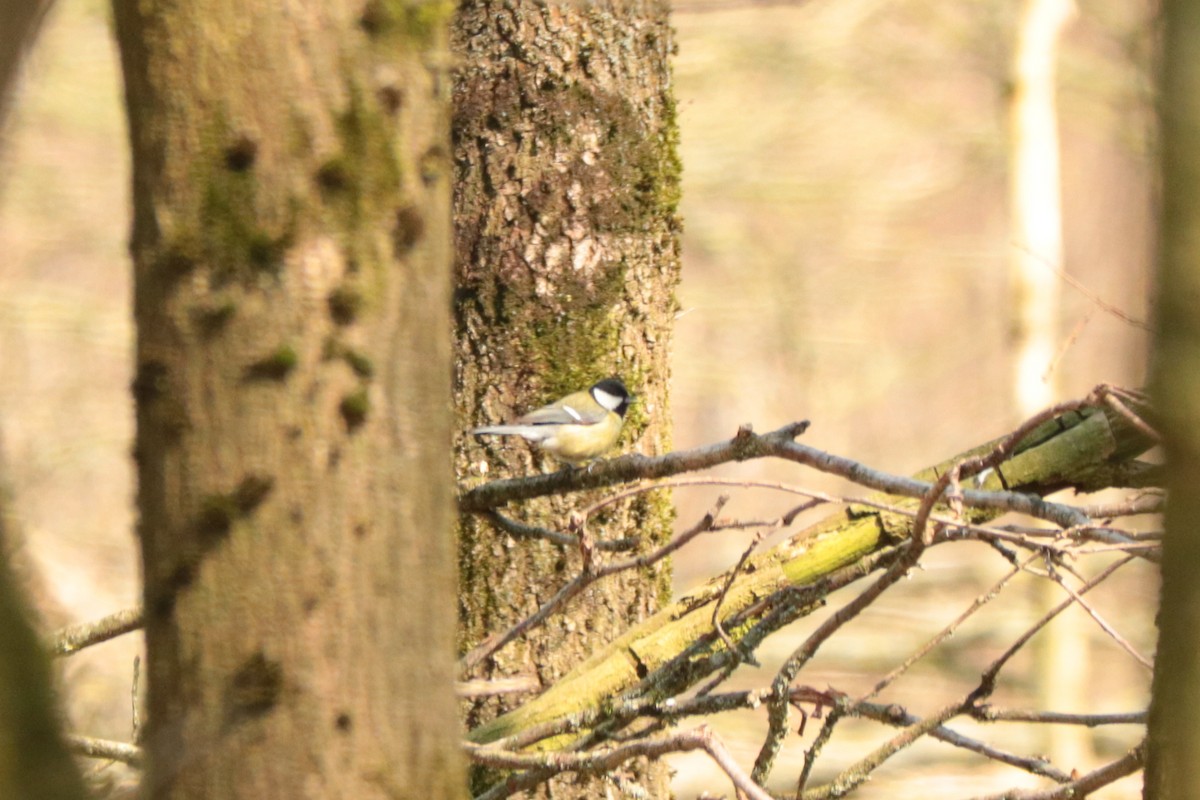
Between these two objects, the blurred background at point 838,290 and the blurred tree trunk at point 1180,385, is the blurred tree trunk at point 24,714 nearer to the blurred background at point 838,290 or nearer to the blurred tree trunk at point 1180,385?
the blurred tree trunk at point 1180,385

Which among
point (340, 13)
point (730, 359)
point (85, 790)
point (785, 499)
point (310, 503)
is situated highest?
point (340, 13)

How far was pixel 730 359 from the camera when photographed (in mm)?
12180

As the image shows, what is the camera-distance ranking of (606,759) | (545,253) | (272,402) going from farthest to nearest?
(545,253), (606,759), (272,402)

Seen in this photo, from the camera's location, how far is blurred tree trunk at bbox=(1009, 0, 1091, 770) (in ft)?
27.4

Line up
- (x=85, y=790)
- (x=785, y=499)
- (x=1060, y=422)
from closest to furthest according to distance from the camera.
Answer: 1. (x=85, y=790)
2. (x=1060, y=422)
3. (x=785, y=499)

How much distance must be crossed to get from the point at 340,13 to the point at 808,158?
11.6 metres

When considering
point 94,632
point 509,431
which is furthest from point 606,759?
point 509,431

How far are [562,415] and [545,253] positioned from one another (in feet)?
1.19

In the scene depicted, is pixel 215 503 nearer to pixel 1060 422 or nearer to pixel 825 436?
pixel 1060 422

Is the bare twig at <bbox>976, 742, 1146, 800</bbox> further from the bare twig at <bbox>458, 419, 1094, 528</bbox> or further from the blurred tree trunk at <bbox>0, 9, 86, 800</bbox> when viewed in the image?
the blurred tree trunk at <bbox>0, 9, 86, 800</bbox>

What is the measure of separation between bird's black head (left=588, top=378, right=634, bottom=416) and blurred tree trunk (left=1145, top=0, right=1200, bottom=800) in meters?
1.67

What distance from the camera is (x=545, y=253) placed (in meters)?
2.43

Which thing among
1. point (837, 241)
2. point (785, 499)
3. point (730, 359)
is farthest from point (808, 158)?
point (785, 499)

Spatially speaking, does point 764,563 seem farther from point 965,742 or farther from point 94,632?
point 94,632
